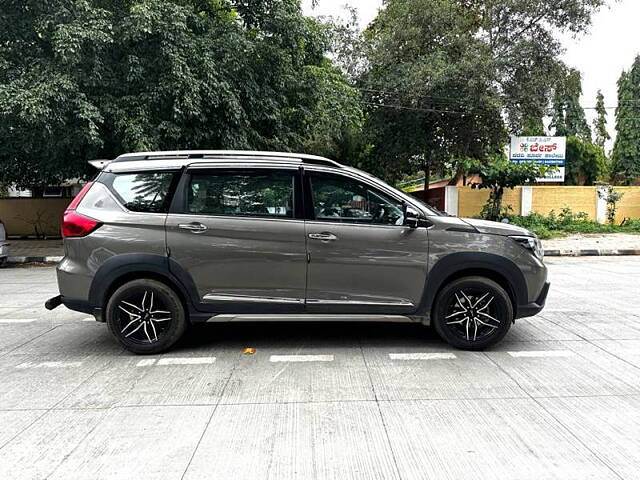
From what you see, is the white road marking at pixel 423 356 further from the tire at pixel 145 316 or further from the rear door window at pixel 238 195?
the tire at pixel 145 316

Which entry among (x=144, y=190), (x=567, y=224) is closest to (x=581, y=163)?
(x=567, y=224)

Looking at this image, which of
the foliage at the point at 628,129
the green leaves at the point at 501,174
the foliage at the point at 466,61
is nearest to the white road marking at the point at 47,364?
the green leaves at the point at 501,174

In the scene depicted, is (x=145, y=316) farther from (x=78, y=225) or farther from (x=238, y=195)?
A: (x=238, y=195)

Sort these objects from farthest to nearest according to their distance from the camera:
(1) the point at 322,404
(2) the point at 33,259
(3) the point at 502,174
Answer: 1. (3) the point at 502,174
2. (2) the point at 33,259
3. (1) the point at 322,404

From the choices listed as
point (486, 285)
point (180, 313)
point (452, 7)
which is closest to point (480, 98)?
point (452, 7)

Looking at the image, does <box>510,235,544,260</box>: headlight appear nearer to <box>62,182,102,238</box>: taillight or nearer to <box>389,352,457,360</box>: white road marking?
<box>389,352,457,360</box>: white road marking

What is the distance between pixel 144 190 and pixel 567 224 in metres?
18.9

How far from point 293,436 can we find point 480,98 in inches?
691

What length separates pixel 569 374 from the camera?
4.27 metres

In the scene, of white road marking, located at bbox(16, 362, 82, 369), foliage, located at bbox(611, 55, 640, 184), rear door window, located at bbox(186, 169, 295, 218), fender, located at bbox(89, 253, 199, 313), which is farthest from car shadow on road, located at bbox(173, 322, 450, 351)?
foliage, located at bbox(611, 55, 640, 184)

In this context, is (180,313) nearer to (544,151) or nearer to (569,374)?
(569,374)

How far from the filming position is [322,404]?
3.65 m

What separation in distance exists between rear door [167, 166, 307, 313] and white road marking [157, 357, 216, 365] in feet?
1.55

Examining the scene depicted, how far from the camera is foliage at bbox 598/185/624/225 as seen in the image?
1997 centimetres
